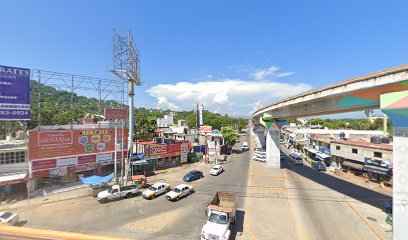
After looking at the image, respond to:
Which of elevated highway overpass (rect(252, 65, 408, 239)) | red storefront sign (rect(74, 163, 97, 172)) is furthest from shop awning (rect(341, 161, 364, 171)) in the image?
red storefront sign (rect(74, 163, 97, 172))

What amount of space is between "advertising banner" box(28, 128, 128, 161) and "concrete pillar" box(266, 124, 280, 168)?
29.8m

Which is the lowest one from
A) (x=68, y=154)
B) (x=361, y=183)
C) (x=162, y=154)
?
(x=361, y=183)

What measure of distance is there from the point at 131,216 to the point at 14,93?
20257mm

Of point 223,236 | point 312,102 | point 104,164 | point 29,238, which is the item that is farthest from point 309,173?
point 29,238

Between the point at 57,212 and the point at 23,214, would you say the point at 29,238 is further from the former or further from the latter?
the point at 23,214

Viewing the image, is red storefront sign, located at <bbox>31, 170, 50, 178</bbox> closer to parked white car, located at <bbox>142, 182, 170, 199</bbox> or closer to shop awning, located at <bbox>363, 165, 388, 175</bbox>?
parked white car, located at <bbox>142, 182, 170, 199</bbox>

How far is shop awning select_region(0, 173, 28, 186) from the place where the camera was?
21.0 m

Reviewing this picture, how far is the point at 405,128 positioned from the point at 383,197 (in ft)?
50.3

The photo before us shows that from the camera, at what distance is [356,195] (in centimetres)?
2431

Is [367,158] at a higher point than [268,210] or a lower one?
higher

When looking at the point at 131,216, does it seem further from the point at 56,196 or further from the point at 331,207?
the point at 331,207

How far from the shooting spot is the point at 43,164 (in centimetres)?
2364

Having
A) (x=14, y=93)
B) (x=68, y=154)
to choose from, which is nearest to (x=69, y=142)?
(x=68, y=154)

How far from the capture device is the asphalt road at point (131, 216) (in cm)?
1548
